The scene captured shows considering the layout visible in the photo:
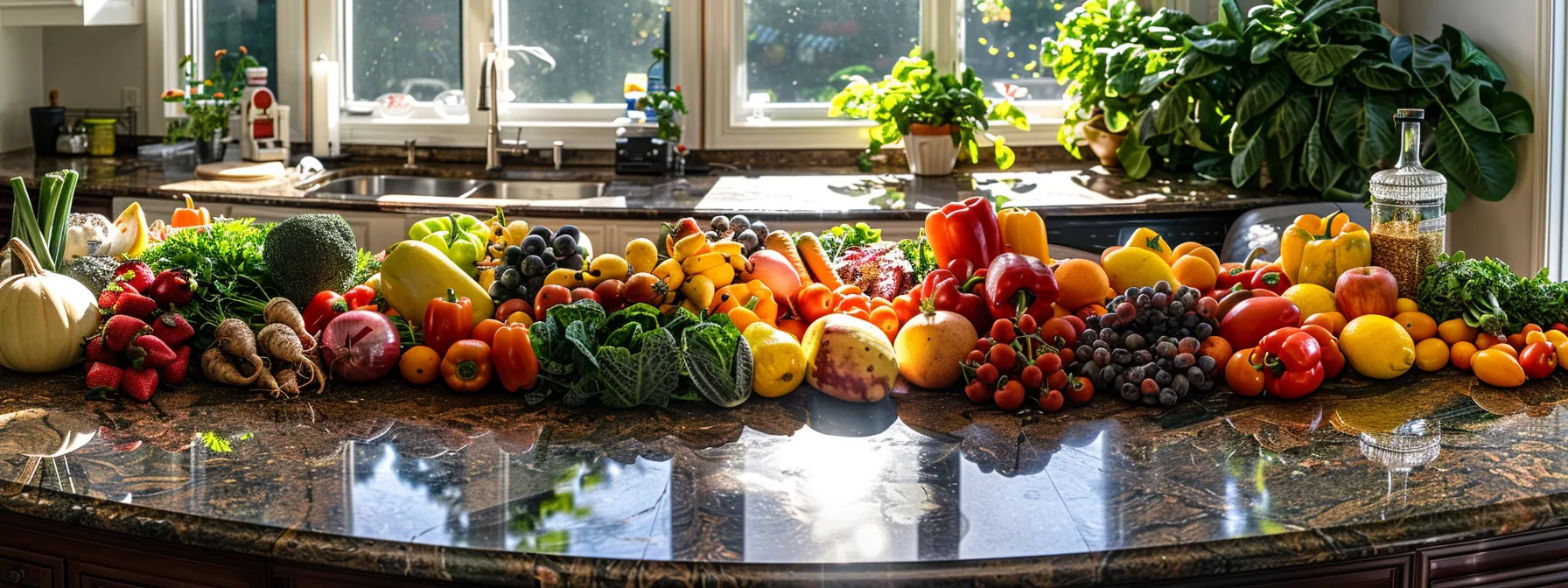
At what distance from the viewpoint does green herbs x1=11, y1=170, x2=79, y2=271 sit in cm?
198

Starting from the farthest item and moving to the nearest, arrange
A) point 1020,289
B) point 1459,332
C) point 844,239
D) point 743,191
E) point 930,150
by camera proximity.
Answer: point 930,150, point 743,191, point 844,239, point 1459,332, point 1020,289

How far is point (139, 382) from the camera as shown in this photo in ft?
5.91

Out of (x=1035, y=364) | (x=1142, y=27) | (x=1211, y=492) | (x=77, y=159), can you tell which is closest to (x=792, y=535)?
(x=1211, y=492)

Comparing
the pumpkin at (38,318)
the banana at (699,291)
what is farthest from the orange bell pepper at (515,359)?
the pumpkin at (38,318)

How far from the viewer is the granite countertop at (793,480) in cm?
130

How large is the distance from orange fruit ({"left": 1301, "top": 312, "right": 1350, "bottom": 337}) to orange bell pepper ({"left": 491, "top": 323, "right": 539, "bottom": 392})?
3.56 feet

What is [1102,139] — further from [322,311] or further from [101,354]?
[101,354]

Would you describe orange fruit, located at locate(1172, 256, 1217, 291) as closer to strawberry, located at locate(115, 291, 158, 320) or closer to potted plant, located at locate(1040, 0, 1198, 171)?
strawberry, located at locate(115, 291, 158, 320)

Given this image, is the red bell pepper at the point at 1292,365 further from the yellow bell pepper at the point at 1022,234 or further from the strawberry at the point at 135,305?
the strawberry at the point at 135,305

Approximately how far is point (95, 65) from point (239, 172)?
4.07 feet

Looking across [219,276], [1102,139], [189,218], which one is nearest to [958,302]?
[219,276]

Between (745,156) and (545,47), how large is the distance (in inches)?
33.4

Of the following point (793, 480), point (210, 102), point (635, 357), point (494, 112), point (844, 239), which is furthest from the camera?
point (210, 102)

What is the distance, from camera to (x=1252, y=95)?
162 inches
